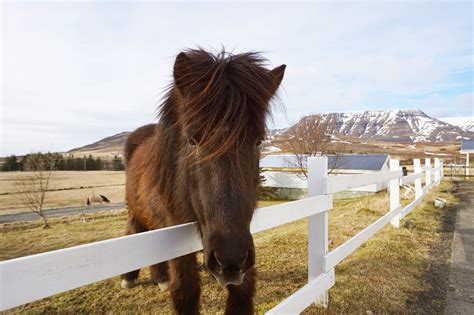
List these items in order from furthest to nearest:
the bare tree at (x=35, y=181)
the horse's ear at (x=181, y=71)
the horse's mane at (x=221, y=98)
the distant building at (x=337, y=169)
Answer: the distant building at (x=337, y=169) < the bare tree at (x=35, y=181) < the horse's ear at (x=181, y=71) < the horse's mane at (x=221, y=98)

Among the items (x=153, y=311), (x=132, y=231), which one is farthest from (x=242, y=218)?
(x=132, y=231)

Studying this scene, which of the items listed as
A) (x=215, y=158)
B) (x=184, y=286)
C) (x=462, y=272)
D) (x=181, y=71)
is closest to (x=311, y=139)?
(x=462, y=272)

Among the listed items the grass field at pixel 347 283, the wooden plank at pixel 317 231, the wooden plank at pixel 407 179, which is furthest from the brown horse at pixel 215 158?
the wooden plank at pixel 407 179

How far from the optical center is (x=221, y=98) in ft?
6.15

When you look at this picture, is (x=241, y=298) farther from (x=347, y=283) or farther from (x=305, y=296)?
(x=347, y=283)

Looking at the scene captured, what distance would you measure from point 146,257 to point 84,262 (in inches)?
14.7

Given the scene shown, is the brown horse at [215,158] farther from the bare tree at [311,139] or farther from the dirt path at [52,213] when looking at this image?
the bare tree at [311,139]

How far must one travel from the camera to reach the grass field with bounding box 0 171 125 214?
18562mm

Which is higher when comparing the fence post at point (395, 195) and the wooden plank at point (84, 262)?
the wooden plank at point (84, 262)

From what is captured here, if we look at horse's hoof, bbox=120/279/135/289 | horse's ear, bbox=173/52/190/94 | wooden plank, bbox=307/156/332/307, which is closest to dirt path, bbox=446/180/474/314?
wooden plank, bbox=307/156/332/307

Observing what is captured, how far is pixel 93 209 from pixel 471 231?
22.5 meters

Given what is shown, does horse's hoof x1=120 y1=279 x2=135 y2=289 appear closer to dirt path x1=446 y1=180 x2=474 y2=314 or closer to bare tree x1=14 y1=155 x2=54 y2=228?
dirt path x1=446 y1=180 x2=474 y2=314

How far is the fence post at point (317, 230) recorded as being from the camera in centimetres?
343

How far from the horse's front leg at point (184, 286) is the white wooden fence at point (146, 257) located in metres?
0.72
